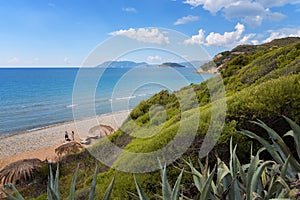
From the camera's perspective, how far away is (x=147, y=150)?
4.84 metres

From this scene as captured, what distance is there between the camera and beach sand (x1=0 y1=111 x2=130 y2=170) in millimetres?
20334

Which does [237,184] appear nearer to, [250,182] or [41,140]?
[250,182]

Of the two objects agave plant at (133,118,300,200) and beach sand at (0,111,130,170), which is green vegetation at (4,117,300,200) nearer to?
agave plant at (133,118,300,200)

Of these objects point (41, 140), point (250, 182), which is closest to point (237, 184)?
point (250, 182)

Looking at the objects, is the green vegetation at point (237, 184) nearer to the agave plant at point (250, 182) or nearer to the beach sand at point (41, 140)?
the agave plant at point (250, 182)

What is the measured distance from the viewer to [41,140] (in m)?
25.1

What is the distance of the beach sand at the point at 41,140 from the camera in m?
20.3

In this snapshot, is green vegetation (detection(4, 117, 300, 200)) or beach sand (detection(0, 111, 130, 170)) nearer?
green vegetation (detection(4, 117, 300, 200))

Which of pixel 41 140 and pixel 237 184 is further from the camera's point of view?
pixel 41 140

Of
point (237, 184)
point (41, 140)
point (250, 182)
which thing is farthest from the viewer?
point (41, 140)

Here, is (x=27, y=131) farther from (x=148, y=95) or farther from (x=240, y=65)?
(x=240, y=65)

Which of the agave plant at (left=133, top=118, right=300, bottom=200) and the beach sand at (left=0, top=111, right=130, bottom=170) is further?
the beach sand at (left=0, top=111, right=130, bottom=170)

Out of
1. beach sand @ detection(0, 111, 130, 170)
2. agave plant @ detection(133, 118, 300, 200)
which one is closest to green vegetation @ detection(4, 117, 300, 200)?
agave plant @ detection(133, 118, 300, 200)

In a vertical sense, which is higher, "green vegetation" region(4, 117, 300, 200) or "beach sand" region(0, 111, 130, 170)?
"green vegetation" region(4, 117, 300, 200)
